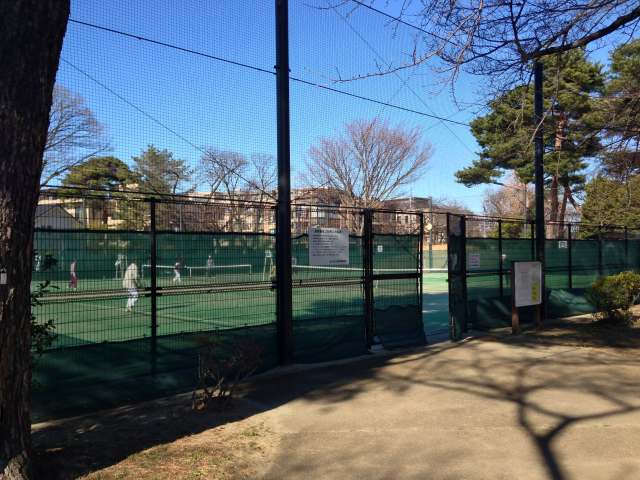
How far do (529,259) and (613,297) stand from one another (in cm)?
240

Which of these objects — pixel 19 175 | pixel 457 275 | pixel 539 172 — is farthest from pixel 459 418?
pixel 539 172

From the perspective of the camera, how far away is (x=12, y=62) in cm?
376

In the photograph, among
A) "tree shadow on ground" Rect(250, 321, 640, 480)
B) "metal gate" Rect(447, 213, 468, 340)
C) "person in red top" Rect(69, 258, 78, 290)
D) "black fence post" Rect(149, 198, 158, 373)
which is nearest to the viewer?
"tree shadow on ground" Rect(250, 321, 640, 480)

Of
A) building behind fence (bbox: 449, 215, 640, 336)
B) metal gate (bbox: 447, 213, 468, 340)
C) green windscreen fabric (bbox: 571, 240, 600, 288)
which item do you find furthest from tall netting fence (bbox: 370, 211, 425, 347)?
green windscreen fabric (bbox: 571, 240, 600, 288)

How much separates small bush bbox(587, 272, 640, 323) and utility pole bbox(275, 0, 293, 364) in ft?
24.4

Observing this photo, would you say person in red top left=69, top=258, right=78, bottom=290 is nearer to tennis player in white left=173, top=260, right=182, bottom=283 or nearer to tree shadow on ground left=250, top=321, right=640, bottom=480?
tennis player in white left=173, top=260, right=182, bottom=283

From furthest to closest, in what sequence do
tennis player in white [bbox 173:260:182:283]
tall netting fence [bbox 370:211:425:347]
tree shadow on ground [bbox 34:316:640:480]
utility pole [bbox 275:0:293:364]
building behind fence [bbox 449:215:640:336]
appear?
building behind fence [bbox 449:215:640:336] → tall netting fence [bbox 370:211:425:347] → utility pole [bbox 275:0:293:364] → tennis player in white [bbox 173:260:182:283] → tree shadow on ground [bbox 34:316:640:480]

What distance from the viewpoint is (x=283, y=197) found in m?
8.50

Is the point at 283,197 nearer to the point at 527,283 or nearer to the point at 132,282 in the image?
the point at 132,282

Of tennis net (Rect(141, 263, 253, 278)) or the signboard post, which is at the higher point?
tennis net (Rect(141, 263, 253, 278))

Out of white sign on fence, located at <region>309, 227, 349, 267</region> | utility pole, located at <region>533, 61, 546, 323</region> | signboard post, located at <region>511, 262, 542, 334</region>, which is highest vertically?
utility pole, located at <region>533, 61, 546, 323</region>

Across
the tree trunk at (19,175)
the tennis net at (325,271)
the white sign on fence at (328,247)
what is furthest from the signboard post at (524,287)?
the tree trunk at (19,175)

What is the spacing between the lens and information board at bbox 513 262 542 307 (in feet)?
37.6

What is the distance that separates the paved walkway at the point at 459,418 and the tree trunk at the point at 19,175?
6.35 feet
